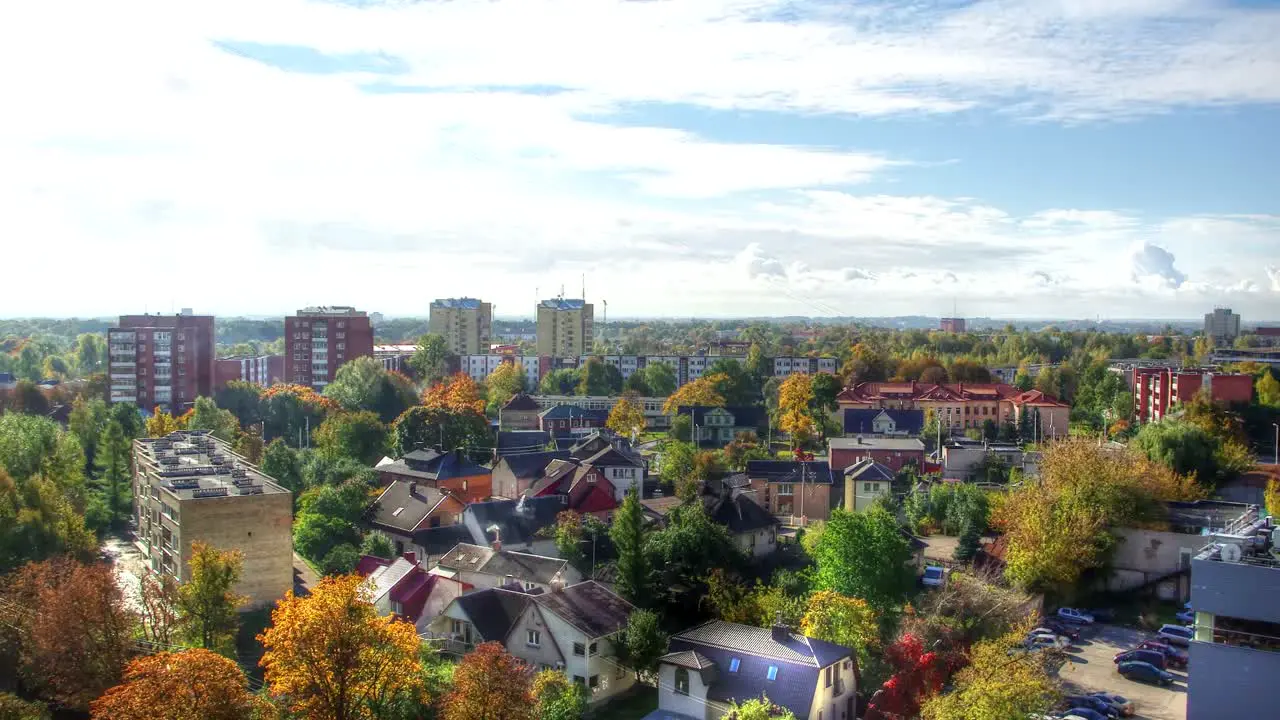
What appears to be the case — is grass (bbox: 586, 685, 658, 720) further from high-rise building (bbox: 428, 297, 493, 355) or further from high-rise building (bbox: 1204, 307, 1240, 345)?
high-rise building (bbox: 1204, 307, 1240, 345)

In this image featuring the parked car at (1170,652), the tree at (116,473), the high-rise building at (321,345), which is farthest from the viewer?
the high-rise building at (321,345)

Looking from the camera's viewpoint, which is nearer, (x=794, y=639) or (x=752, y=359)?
(x=794, y=639)

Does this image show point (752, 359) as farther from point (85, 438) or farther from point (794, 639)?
point (794, 639)

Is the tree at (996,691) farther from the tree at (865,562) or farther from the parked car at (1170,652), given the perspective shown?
the parked car at (1170,652)

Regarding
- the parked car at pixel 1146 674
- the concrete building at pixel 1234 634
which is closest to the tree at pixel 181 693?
the concrete building at pixel 1234 634

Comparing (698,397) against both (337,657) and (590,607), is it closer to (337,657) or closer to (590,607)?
(590,607)

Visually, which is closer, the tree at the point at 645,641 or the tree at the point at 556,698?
the tree at the point at 556,698

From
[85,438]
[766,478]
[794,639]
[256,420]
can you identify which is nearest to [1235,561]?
[794,639]
